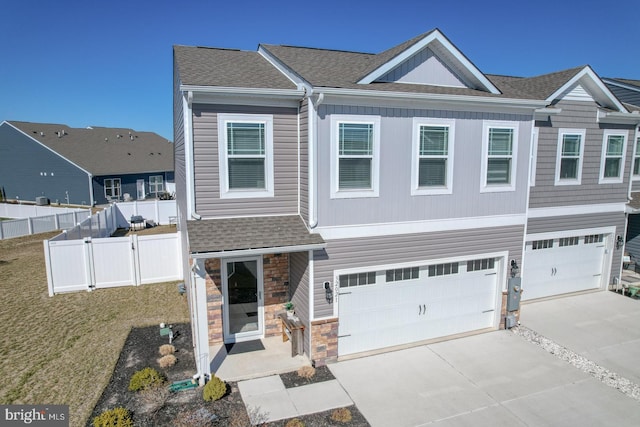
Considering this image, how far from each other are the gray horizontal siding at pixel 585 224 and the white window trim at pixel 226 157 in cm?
825

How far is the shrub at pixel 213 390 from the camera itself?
24.3ft

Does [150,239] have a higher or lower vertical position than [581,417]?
higher

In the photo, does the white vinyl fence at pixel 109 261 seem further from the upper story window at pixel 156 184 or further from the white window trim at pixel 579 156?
the upper story window at pixel 156 184

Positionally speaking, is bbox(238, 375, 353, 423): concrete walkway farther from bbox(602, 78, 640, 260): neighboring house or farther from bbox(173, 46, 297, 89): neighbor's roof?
bbox(602, 78, 640, 260): neighboring house

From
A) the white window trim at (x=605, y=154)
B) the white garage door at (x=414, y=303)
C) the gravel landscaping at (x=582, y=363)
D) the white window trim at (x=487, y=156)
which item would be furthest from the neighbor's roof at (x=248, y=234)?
the white window trim at (x=605, y=154)

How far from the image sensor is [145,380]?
7773 millimetres

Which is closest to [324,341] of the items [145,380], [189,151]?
[145,380]

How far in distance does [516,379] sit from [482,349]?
1.36 meters

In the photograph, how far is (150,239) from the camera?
13977 millimetres

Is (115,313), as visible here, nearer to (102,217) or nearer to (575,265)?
(102,217)

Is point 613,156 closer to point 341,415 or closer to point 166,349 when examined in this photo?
point 341,415

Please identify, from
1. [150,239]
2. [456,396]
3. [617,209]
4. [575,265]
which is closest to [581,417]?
[456,396]

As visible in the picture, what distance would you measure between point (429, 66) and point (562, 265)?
8.24 m

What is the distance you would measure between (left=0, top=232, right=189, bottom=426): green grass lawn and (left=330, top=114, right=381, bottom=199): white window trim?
19.7 feet
